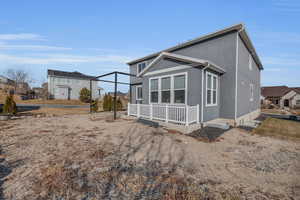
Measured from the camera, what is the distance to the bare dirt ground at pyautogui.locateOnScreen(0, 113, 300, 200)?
85.7 inches

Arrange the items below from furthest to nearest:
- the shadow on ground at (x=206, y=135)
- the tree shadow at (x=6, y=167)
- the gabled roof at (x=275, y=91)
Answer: the gabled roof at (x=275, y=91)
the shadow on ground at (x=206, y=135)
the tree shadow at (x=6, y=167)

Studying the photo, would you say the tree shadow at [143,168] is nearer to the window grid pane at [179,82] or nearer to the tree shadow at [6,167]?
the tree shadow at [6,167]

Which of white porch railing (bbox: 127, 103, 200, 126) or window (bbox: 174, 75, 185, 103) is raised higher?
window (bbox: 174, 75, 185, 103)

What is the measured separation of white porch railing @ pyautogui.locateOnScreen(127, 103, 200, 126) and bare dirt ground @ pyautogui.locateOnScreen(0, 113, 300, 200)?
1470 millimetres

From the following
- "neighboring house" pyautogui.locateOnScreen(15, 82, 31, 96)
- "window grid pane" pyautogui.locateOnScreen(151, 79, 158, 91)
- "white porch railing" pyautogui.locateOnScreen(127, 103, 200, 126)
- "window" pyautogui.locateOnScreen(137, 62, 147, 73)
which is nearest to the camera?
"white porch railing" pyautogui.locateOnScreen(127, 103, 200, 126)

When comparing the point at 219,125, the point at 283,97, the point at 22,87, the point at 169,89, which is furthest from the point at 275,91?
the point at 22,87

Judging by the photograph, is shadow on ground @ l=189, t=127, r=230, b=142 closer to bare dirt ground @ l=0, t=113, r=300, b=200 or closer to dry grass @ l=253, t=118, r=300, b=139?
bare dirt ground @ l=0, t=113, r=300, b=200

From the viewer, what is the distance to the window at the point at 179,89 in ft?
23.2

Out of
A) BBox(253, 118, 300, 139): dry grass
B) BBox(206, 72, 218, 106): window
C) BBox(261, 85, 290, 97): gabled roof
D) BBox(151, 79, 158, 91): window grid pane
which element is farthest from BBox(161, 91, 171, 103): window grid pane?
BBox(261, 85, 290, 97): gabled roof

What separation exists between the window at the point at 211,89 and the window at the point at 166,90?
A: 6.78ft

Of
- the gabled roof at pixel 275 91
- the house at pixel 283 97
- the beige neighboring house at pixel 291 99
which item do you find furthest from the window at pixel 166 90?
the gabled roof at pixel 275 91

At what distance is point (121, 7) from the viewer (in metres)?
9.86

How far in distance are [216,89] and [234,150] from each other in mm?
4409

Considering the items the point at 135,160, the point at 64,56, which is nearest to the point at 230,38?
the point at 135,160
